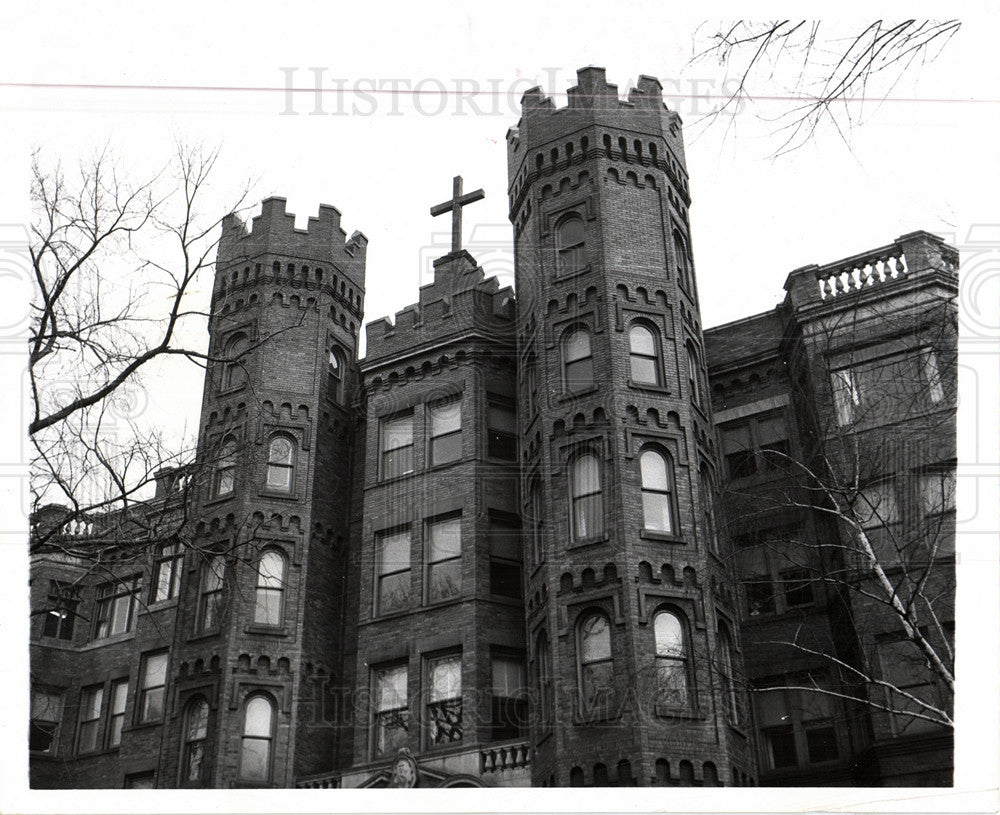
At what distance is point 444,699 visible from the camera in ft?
68.4

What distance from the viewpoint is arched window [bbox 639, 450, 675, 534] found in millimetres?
20156

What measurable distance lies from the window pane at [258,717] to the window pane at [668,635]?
8067mm

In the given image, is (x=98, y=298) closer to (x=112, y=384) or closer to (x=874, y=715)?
(x=112, y=384)

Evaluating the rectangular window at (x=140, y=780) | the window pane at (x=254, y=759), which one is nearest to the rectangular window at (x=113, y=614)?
the rectangular window at (x=140, y=780)

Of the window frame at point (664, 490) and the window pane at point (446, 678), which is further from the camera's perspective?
the window pane at point (446, 678)

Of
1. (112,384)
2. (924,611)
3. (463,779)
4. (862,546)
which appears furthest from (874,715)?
(112,384)

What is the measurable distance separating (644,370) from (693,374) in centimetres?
136

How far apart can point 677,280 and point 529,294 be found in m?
3.07

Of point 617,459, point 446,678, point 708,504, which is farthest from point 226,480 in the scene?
point 708,504

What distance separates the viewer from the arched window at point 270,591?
901 inches

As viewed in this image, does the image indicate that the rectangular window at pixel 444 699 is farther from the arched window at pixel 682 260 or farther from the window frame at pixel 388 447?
the arched window at pixel 682 260

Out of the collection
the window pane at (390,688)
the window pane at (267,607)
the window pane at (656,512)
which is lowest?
the window pane at (390,688)

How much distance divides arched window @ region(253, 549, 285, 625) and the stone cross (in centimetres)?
769

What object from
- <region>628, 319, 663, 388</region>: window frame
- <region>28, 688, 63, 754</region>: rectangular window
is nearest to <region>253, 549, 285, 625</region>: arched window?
<region>28, 688, 63, 754</region>: rectangular window
